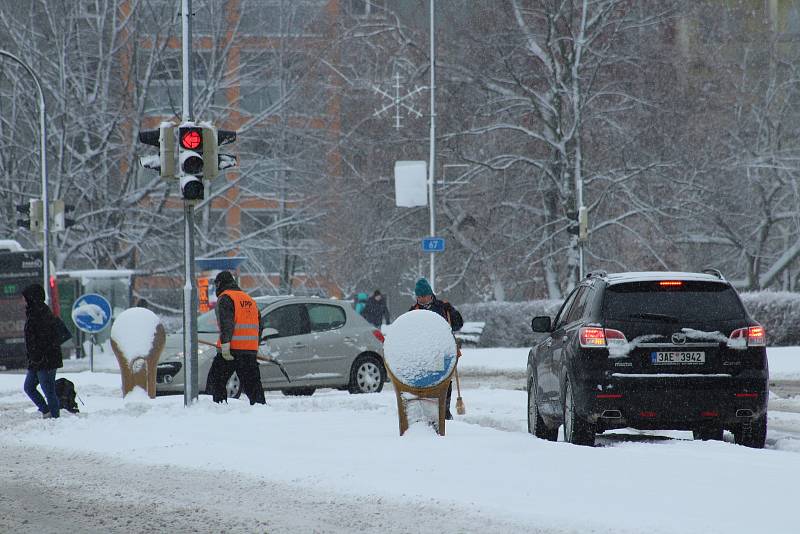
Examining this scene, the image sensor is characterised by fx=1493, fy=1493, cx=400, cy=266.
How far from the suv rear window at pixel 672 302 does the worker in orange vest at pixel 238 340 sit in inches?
216

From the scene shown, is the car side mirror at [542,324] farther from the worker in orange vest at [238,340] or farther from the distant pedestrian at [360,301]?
the distant pedestrian at [360,301]

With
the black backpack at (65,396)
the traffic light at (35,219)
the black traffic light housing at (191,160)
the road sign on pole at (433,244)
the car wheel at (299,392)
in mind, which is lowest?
the car wheel at (299,392)

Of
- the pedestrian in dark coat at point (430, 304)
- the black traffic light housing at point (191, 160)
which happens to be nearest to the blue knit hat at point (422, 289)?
the pedestrian in dark coat at point (430, 304)

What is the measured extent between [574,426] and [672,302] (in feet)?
4.25

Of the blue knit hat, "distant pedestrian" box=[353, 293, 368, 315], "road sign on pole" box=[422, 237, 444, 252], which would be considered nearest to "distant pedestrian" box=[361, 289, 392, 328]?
"distant pedestrian" box=[353, 293, 368, 315]

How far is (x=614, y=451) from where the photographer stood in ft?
35.5

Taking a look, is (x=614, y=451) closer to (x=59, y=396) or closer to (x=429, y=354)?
(x=429, y=354)

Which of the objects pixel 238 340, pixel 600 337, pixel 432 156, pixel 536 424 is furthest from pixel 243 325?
pixel 432 156

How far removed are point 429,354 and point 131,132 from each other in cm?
2680

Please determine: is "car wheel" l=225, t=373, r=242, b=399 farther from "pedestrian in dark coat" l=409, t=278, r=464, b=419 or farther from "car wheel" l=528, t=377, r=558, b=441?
"car wheel" l=528, t=377, r=558, b=441

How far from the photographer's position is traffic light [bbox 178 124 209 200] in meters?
16.1

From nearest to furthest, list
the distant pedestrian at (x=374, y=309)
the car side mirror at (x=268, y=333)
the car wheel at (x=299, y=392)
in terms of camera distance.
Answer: the car side mirror at (x=268, y=333) < the car wheel at (x=299, y=392) < the distant pedestrian at (x=374, y=309)

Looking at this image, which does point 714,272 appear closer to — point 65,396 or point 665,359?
point 665,359

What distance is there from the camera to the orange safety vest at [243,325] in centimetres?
1658
